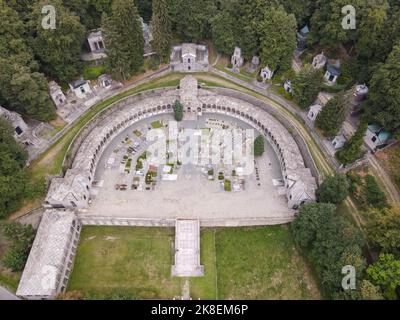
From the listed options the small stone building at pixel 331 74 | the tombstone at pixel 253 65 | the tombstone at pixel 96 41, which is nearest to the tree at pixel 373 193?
the small stone building at pixel 331 74

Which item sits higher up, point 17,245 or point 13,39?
point 13,39

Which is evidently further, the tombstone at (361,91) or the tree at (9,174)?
the tombstone at (361,91)

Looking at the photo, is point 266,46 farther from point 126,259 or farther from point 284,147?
point 126,259

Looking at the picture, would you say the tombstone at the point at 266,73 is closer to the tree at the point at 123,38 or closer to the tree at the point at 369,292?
the tree at the point at 123,38

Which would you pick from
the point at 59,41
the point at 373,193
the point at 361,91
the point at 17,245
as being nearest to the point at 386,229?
the point at 373,193

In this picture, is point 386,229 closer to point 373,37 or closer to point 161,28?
point 373,37

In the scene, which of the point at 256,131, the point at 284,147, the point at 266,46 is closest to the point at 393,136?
the point at 284,147

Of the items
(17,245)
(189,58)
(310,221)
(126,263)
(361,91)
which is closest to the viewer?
(17,245)
